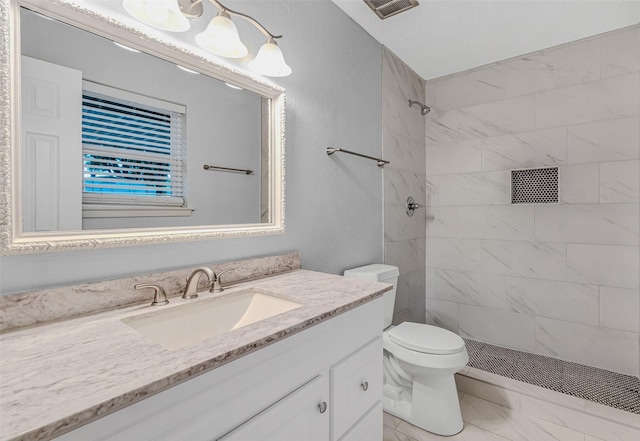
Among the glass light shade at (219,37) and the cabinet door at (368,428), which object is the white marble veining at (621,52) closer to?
the glass light shade at (219,37)

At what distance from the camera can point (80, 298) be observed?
0.89 meters

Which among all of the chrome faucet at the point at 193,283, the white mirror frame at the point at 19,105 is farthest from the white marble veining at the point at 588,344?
the chrome faucet at the point at 193,283

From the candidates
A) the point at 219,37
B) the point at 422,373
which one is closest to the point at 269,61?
the point at 219,37

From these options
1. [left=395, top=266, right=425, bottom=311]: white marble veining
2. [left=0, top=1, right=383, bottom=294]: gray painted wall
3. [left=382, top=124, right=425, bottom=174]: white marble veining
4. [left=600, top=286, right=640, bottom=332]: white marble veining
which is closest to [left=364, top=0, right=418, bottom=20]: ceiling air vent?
[left=0, top=1, right=383, bottom=294]: gray painted wall

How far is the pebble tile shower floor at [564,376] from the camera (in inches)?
71.1

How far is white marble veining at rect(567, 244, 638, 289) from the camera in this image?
2049 mm

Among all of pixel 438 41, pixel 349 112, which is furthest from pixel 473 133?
pixel 349 112

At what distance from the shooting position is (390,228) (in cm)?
236

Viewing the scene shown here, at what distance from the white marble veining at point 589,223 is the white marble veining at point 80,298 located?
235 cm

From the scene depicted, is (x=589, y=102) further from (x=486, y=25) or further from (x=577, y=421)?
(x=577, y=421)

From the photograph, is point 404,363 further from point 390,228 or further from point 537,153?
point 537,153

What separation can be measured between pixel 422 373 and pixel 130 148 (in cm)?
171

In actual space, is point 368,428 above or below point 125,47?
below

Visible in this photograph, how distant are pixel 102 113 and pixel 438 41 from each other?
7.19 feet
